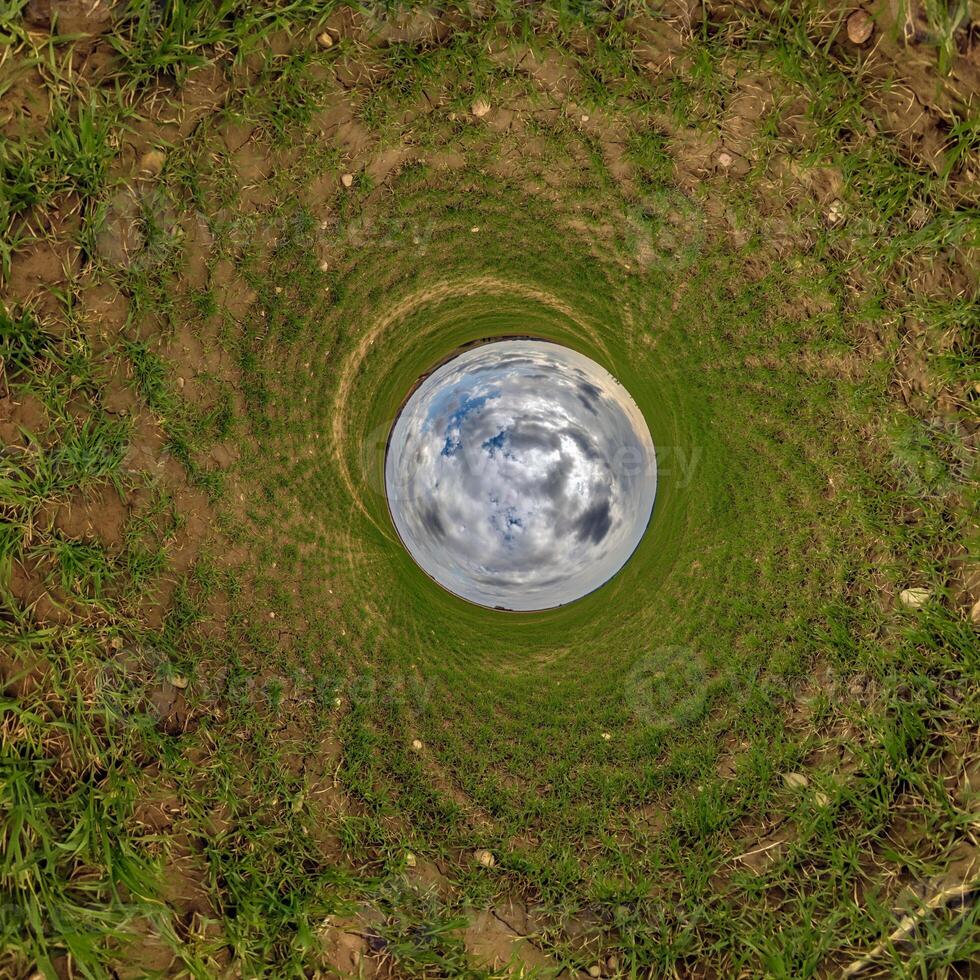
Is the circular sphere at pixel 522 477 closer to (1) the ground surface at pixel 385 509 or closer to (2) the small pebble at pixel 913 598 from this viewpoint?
(1) the ground surface at pixel 385 509

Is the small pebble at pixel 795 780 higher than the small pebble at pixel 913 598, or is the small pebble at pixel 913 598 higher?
the small pebble at pixel 913 598

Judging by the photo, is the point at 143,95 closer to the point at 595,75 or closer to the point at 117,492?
the point at 117,492

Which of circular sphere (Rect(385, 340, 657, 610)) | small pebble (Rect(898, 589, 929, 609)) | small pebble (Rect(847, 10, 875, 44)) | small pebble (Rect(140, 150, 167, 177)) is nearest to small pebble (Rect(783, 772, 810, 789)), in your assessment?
small pebble (Rect(898, 589, 929, 609))

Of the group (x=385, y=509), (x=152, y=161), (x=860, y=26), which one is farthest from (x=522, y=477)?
(x=860, y=26)

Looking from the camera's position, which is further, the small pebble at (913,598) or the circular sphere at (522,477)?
the small pebble at (913,598)

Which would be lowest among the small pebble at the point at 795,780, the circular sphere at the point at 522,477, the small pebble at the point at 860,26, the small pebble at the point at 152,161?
the small pebble at the point at 795,780

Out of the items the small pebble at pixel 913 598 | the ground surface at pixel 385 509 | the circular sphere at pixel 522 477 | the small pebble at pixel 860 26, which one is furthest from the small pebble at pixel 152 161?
the small pebble at pixel 913 598

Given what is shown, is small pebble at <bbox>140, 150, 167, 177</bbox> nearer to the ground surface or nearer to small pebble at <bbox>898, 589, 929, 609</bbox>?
the ground surface
